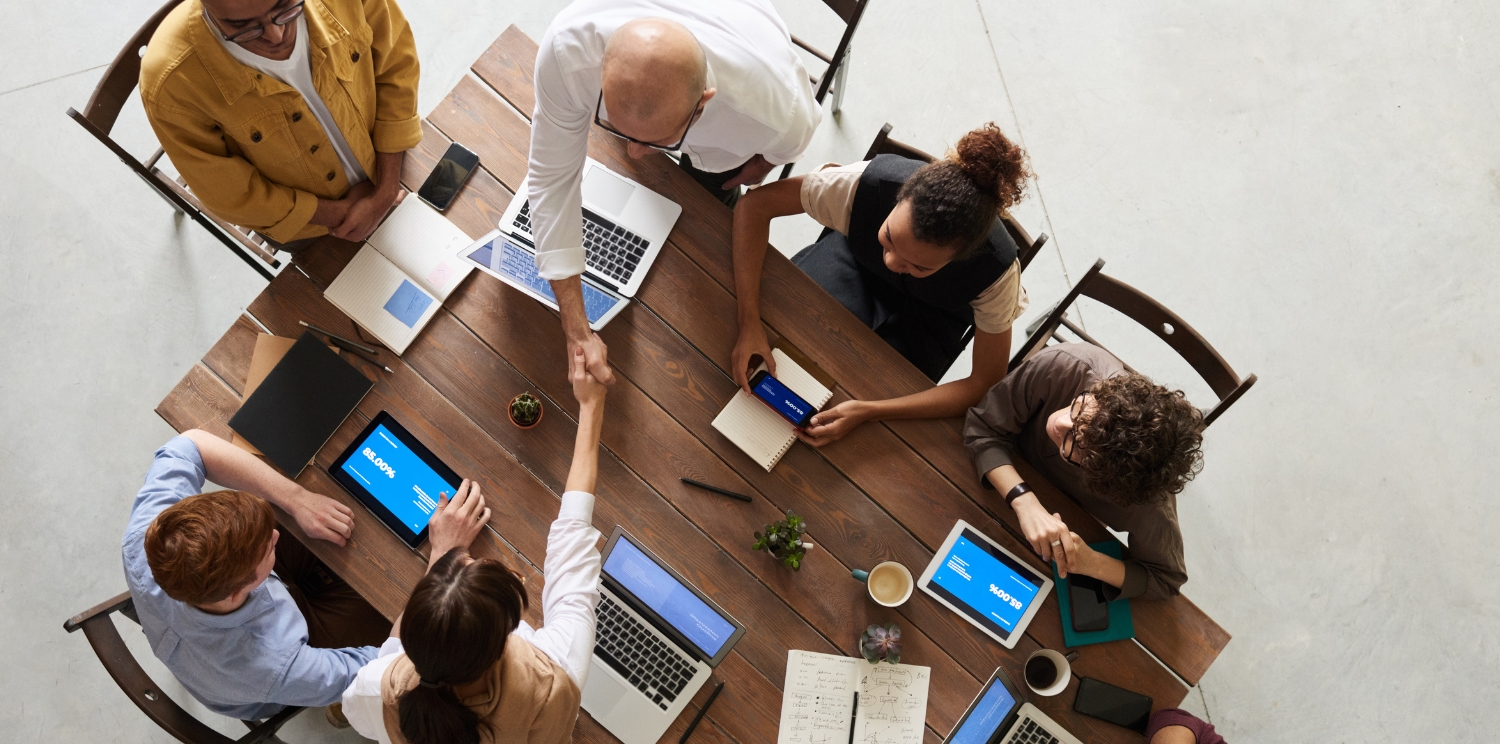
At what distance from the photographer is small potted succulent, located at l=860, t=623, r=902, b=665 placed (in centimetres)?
178

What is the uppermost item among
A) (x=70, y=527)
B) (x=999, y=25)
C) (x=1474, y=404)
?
(x=999, y=25)

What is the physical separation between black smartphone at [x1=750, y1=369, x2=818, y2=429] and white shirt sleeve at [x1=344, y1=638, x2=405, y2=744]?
913 millimetres

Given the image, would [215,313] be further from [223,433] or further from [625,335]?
[625,335]

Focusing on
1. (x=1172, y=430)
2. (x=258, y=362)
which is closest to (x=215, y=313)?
(x=258, y=362)

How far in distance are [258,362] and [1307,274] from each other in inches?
134

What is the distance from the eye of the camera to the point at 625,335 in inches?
77.4

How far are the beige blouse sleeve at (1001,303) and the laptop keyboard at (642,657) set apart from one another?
3.40 ft

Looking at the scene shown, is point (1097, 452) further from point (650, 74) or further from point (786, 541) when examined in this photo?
point (650, 74)

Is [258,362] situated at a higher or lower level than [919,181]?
lower

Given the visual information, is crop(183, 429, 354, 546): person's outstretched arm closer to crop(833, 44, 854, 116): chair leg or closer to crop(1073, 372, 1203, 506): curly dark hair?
crop(1073, 372, 1203, 506): curly dark hair

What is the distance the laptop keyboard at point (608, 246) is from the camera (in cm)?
199

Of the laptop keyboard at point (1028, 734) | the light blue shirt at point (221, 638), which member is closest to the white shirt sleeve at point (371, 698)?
the light blue shirt at point (221, 638)

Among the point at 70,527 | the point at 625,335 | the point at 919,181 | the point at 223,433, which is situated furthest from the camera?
the point at 70,527

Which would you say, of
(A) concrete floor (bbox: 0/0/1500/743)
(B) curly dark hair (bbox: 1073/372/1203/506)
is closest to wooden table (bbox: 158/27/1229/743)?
(B) curly dark hair (bbox: 1073/372/1203/506)
